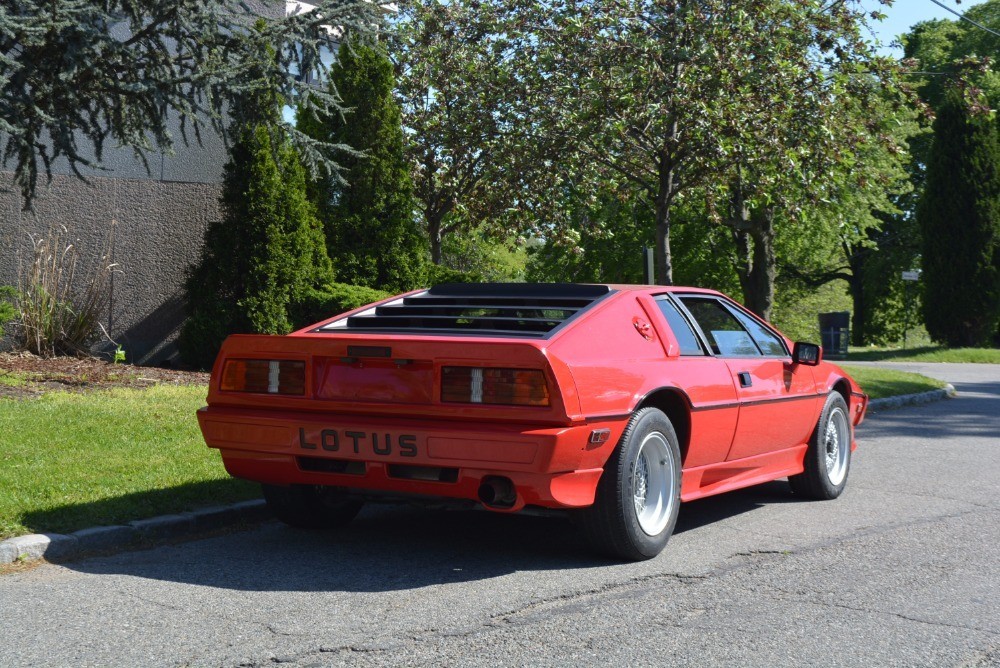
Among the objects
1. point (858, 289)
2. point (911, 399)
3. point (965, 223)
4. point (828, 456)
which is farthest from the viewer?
point (858, 289)

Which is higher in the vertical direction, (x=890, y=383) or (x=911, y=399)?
(x=890, y=383)

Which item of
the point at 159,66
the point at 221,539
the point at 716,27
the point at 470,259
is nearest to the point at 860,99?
the point at 716,27

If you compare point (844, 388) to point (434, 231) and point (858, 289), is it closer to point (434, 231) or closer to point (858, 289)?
point (434, 231)

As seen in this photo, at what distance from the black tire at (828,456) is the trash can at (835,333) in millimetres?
25738

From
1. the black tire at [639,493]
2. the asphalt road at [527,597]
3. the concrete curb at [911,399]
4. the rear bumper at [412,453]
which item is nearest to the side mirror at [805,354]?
the asphalt road at [527,597]

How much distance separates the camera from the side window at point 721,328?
6.80m

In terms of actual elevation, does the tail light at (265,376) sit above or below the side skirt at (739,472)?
above

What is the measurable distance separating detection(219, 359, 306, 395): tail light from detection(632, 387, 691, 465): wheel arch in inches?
71.6

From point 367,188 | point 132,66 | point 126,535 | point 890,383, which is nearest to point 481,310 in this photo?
point 126,535

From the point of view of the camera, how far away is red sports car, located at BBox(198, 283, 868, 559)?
5203 mm

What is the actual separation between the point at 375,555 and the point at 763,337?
3099 millimetres

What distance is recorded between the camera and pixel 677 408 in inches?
242

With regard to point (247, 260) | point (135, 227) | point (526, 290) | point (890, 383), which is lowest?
point (890, 383)

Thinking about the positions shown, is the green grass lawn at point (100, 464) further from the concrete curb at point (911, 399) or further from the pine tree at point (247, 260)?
the concrete curb at point (911, 399)
